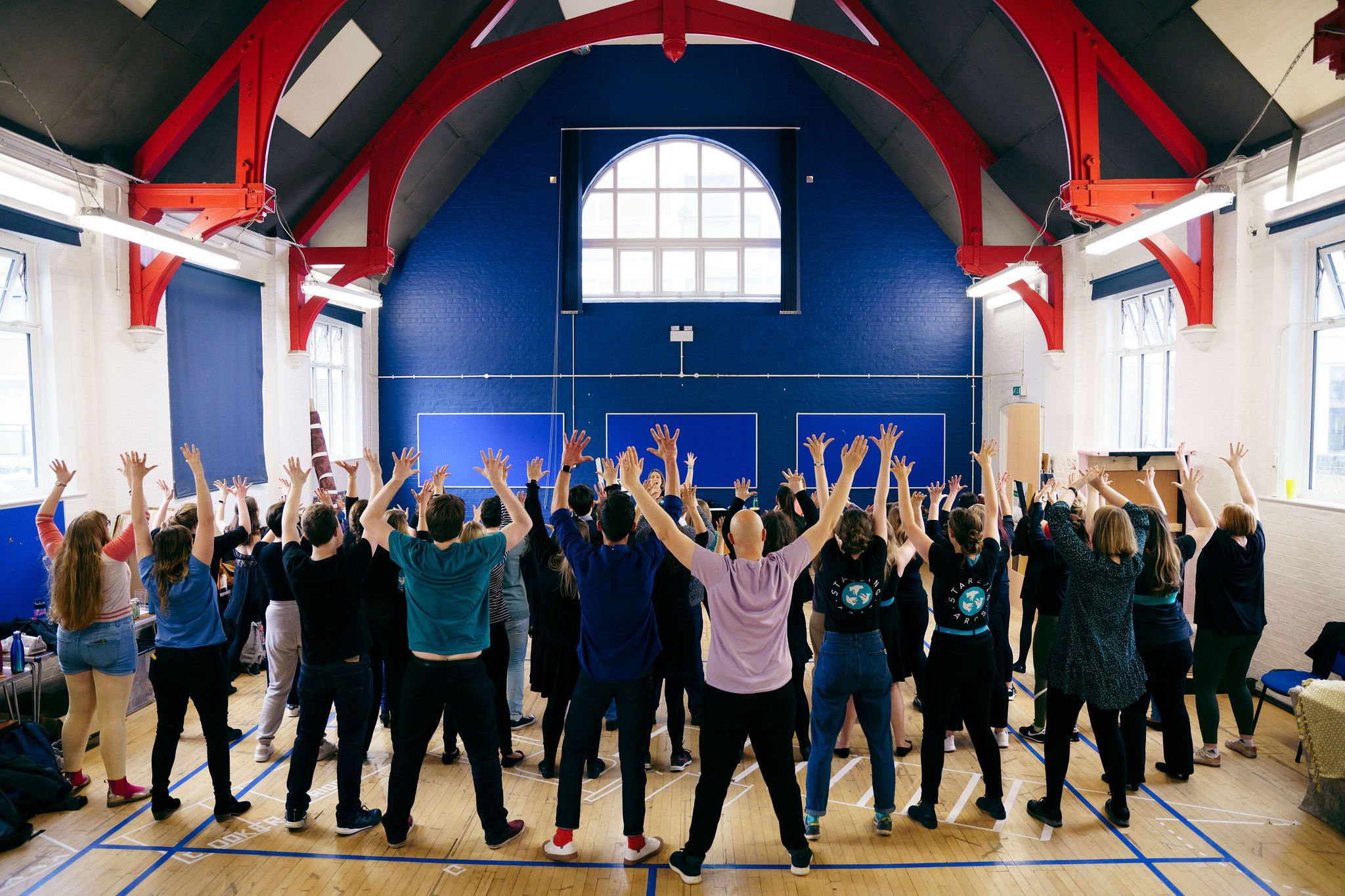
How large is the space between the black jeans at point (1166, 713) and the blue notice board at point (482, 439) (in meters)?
8.67

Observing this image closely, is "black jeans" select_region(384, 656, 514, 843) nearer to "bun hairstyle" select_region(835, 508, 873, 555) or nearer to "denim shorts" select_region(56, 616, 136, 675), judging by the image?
"bun hairstyle" select_region(835, 508, 873, 555)

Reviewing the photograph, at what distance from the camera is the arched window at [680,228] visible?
38.5ft

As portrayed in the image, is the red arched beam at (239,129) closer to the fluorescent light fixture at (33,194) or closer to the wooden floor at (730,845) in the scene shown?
the fluorescent light fixture at (33,194)

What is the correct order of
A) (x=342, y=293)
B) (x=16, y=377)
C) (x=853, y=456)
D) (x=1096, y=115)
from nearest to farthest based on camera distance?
(x=853, y=456) → (x=16, y=377) → (x=1096, y=115) → (x=342, y=293)

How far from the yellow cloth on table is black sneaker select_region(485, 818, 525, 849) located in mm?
4081

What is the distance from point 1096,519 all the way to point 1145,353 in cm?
591

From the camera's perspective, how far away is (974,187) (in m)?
9.09

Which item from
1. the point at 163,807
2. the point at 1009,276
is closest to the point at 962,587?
the point at 163,807

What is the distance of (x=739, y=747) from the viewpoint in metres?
3.06

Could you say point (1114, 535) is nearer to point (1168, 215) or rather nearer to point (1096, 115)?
point (1168, 215)

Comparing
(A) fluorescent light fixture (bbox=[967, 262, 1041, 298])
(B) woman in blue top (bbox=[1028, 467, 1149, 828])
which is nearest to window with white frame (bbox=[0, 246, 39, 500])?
(B) woman in blue top (bbox=[1028, 467, 1149, 828])

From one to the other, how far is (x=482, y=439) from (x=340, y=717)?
8373mm

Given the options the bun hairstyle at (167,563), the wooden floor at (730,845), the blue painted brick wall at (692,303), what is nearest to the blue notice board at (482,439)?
the blue painted brick wall at (692,303)

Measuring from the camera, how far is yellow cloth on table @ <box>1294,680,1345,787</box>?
3869mm
